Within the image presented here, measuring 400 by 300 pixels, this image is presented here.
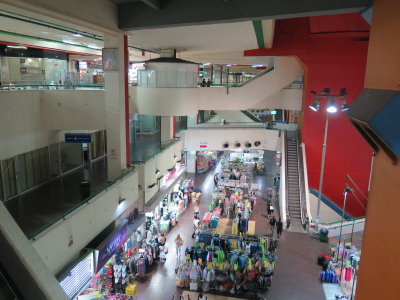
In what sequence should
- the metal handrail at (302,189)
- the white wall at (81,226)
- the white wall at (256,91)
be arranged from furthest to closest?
the white wall at (256,91)
the metal handrail at (302,189)
the white wall at (81,226)

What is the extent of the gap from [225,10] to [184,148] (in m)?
14.3

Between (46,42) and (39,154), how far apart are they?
251 inches

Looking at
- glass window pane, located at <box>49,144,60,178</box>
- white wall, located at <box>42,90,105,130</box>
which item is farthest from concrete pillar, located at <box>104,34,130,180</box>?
glass window pane, located at <box>49,144,60,178</box>

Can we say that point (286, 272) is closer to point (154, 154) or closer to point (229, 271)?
point (229, 271)

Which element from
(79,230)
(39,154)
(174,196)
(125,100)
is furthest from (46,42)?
(79,230)

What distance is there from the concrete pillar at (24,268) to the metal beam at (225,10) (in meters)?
5.57

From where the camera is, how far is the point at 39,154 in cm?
1163

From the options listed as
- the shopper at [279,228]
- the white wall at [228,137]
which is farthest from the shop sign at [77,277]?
the white wall at [228,137]

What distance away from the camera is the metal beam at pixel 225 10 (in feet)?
20.9

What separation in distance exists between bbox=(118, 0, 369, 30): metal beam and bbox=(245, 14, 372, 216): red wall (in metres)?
10.5

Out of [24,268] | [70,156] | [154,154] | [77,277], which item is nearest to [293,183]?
[154,154]

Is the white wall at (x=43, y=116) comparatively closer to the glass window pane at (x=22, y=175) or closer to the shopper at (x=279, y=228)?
the glass window pane at (x=22, y=175)

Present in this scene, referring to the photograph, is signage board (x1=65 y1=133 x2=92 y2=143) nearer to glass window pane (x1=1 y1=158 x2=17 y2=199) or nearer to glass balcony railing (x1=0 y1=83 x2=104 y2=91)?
glass balcony railing (x1=0 y1=83 x2=104 y2=91)

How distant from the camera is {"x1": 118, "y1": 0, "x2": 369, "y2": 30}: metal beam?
6.38m
